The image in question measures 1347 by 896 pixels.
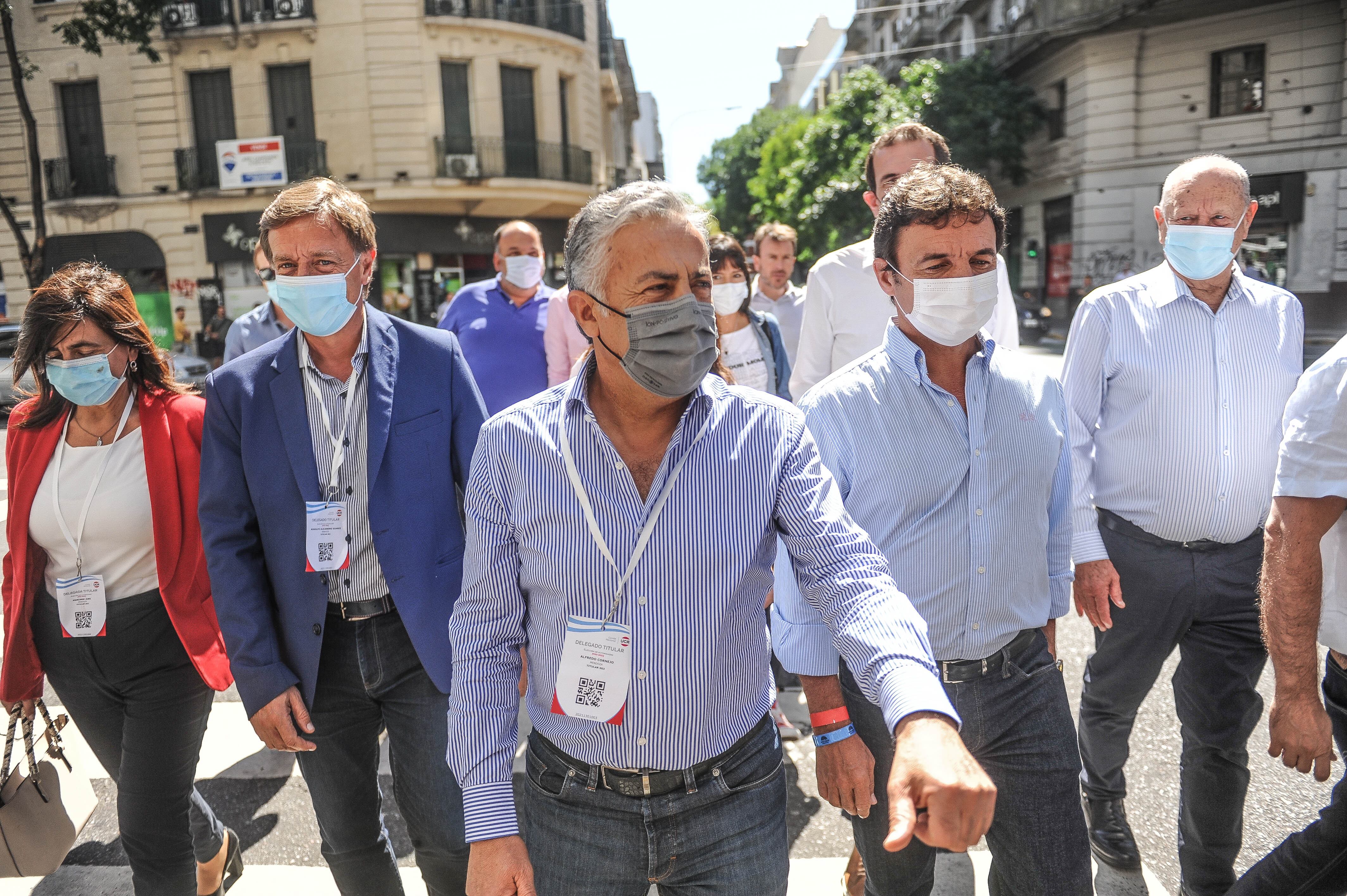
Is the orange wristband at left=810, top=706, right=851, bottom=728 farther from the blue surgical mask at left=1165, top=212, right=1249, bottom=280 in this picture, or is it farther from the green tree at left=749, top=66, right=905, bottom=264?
the green tree at left=749, top=66, right=905, bottom=264

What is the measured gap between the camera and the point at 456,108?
23.7m

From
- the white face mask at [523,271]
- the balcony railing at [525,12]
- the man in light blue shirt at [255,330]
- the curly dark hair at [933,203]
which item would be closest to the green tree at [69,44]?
the balcony railing at [525,12]

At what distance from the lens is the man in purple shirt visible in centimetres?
548

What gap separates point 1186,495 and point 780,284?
374cm

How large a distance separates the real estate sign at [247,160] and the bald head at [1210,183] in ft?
77.1

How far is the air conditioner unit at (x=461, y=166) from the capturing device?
2334cm

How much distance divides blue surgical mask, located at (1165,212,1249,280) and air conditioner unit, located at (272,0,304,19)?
2396cm

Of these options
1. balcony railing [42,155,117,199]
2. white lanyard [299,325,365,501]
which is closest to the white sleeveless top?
white lanyard [299,325,365,501]

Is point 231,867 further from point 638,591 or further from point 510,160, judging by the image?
point 510,160

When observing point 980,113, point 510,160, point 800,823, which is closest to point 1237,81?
point 980,113

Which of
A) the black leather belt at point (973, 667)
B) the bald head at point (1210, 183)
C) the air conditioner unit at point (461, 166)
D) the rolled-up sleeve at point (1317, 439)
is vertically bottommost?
the black leather belt at point (973, 667)

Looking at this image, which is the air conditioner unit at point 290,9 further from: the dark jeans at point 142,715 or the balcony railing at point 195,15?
the dark jeans at point 142,715

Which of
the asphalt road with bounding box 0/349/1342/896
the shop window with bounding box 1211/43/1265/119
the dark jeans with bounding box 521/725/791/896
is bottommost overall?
the asphalt road with bounding box 0/349/1342/896

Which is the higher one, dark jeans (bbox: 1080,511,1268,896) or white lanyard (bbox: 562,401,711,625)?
white lanyard (bbox: 562,401,711,625)
